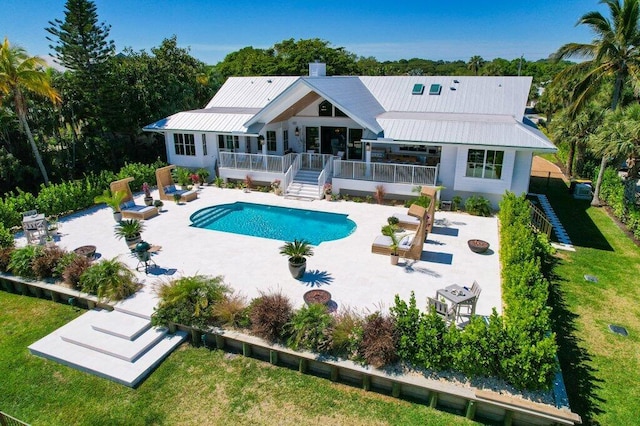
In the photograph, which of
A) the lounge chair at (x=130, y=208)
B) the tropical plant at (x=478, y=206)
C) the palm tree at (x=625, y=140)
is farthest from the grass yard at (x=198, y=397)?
the palm tree at (x=625, y=140)

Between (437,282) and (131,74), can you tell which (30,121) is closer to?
(131,74)

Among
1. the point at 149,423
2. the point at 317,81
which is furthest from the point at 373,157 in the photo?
the point at 149,423

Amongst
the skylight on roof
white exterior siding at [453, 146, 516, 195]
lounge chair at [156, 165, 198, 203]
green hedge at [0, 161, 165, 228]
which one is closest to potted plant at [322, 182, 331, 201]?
white exterior siding at [453, 146, 516, 195]

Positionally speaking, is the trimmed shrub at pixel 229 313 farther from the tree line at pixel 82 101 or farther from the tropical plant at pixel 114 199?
the tree line at pixel 82 101

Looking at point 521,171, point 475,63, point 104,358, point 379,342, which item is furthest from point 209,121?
point 475,63

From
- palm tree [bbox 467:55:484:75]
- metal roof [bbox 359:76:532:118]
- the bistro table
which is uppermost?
palm tree [bbox 467:55:484:75]

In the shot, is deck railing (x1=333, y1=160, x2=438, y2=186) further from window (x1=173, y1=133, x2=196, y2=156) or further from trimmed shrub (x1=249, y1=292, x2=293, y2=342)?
trimmed shrub (x1=249, y1=292, x2=293, y2=342)
